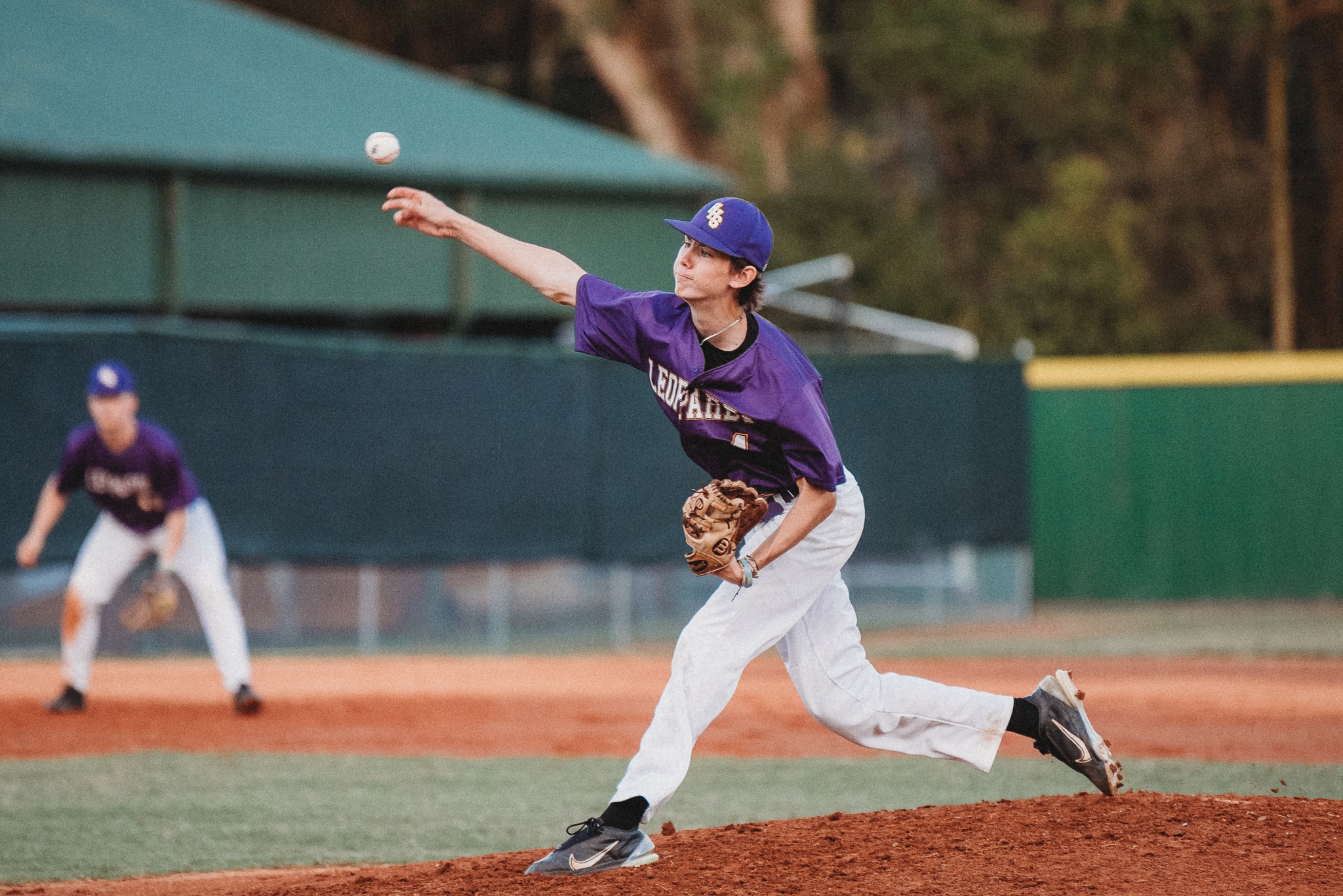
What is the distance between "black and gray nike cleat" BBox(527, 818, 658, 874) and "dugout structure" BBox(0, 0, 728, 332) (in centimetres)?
1218

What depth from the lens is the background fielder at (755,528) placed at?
14.9ft

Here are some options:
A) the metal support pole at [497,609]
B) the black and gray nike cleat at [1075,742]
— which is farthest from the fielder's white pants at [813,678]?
the metal support pole at [497,609]

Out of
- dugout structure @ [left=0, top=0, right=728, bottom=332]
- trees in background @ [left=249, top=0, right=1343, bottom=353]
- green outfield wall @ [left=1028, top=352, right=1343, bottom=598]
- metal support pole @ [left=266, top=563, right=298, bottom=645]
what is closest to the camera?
metal support pole @ [left=266, top=563, right=298, bottom=645]

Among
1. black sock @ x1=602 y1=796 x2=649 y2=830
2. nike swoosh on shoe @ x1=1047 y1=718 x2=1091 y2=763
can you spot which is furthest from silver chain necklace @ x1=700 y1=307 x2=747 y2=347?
nike swoosh on shoe @ x1=1047 y1=718 x2=1091 y2=763

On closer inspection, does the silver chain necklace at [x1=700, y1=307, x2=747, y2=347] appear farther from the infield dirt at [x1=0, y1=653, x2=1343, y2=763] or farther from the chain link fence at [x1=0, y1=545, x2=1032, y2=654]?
the chain link fence at [x1=0, y1=545, x2=1032, y2=654]

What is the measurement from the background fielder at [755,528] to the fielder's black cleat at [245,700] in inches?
186

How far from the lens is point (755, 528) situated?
4.89m

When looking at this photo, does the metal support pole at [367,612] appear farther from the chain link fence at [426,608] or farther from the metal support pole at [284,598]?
the metal support pole at [284,598]

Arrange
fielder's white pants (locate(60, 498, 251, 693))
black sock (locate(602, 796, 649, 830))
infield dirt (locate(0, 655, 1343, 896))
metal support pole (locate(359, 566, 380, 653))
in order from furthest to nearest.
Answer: metal support pole (locate(359, 566, 380, 653)) → fielder's white pants (locate(60, 498, 251, 693)) → black sock (locate(602, 796, 649, 830)) → infield dirt (locate(0, 655, 1343, 896))

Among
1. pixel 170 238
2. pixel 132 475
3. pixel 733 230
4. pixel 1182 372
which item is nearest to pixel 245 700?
pixel 132 475

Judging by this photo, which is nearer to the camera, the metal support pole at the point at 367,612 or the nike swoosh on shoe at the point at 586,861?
the nike swoosh on shoe at the point at 586,861

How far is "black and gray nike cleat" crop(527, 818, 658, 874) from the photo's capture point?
4.39 metres

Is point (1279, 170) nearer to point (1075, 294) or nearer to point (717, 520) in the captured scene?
point (1075, 294)

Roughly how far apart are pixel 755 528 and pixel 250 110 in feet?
45.0
